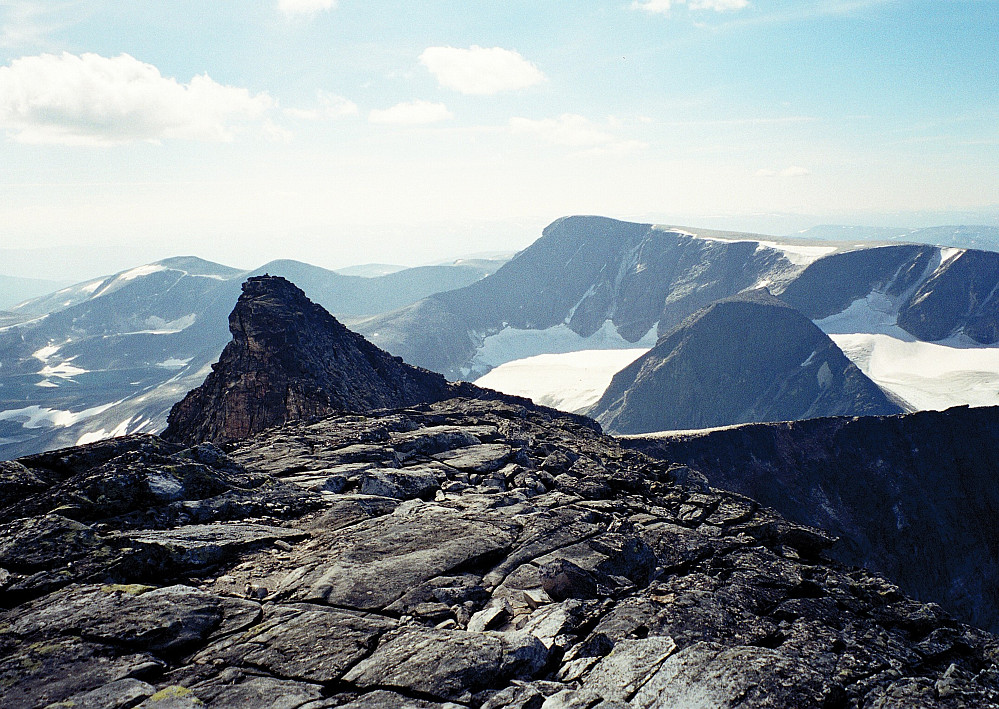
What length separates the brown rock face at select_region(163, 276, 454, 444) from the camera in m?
47.4

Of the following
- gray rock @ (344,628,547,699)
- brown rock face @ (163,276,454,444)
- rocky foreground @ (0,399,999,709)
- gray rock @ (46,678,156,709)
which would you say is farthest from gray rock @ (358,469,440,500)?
brown rock face @ (163,276,454,444)

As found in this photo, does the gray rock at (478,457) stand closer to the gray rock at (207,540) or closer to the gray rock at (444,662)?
the gray rock at (207,540)

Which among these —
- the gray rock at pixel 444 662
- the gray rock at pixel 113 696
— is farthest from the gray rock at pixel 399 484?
the gray rock at pixel 113 696

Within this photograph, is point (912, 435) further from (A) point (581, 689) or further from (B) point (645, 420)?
(B) point (645, 420)

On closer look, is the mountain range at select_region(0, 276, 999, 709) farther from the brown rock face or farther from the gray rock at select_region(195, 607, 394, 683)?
the brown rock face

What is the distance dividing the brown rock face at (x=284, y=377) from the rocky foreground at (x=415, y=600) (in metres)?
22.3

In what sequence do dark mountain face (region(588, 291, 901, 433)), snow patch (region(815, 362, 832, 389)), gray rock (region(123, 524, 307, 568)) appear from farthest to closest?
1. snow patch (region(815, 362, 832, 389))
2. dark mountain face (region(588, 291, 901, 433))
3. gray rock (region(123, 524, 307, 568))

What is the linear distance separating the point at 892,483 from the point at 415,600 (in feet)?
249

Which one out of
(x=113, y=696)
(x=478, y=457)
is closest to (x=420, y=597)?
(x=113, y=696)

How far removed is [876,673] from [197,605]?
16.6m

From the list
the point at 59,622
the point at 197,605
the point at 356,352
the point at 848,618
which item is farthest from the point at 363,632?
the point at 356,352

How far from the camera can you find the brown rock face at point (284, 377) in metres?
47.4

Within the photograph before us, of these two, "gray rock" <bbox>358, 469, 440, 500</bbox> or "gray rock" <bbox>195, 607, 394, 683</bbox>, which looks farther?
"gray rock" <bbox>358, 469, 440, 500</bbox>

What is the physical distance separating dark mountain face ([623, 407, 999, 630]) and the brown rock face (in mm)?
27736
